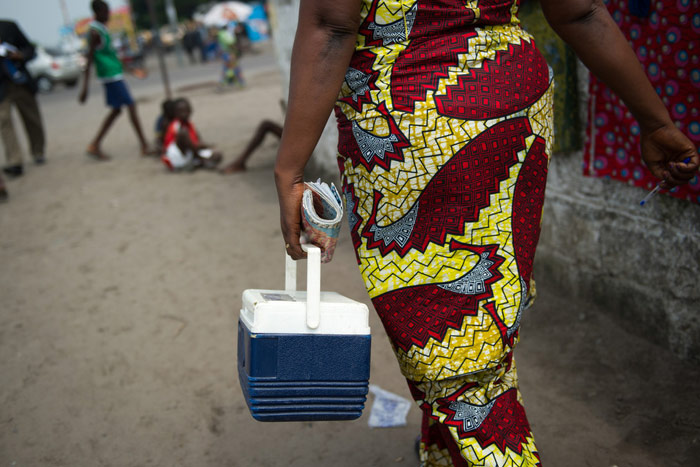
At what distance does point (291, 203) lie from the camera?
139 centimetres

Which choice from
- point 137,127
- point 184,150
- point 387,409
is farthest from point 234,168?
point 387,409

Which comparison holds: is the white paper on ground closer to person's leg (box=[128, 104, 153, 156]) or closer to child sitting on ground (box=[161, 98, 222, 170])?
child sitting on ground (box=[161, 98, 222, 170])

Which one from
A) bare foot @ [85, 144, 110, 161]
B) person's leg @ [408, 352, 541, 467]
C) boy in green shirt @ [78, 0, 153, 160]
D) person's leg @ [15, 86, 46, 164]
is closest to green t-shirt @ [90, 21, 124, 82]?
boy in green shirt @ [78, 0, 153, 160]

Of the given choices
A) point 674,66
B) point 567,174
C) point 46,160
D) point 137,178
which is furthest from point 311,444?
point 46,160

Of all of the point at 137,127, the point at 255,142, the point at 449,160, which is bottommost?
the point at 137,127

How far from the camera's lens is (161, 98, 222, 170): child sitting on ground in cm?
642

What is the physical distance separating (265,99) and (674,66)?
9.55m

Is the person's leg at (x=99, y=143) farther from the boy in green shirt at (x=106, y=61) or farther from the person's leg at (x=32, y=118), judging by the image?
the person's leg at (x=32, y=118)

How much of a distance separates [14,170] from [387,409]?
6.14m

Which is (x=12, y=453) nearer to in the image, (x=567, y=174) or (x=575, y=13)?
(x=575, y=13)

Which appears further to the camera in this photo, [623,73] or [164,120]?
[164,120]

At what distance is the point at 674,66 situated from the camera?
7.34 ft

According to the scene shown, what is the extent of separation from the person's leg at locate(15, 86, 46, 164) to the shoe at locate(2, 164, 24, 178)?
21.1 inches

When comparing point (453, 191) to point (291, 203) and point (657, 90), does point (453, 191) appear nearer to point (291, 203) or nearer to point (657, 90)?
point (291, 203)
